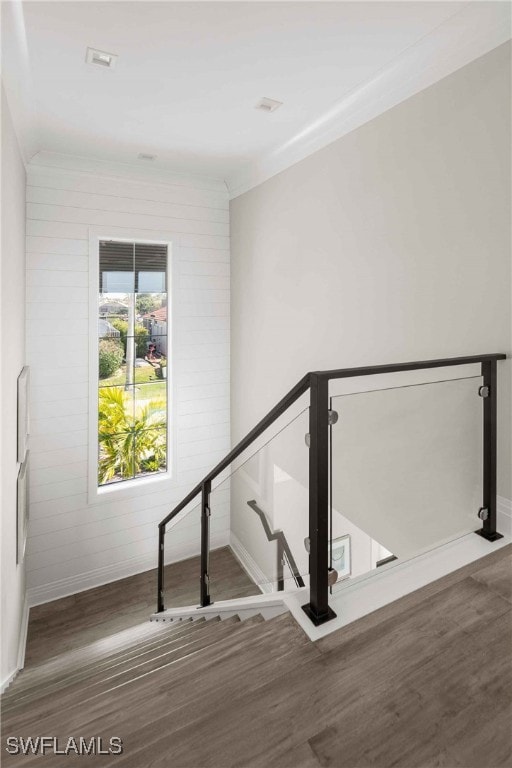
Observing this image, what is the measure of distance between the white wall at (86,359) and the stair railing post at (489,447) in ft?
6.88

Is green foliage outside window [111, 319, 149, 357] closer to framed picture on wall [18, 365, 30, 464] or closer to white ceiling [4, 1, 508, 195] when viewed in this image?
framed picture on wall [18, 365, 30, 464]

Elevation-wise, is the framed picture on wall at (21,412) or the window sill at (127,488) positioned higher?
the framed picture on wall at (21,412)

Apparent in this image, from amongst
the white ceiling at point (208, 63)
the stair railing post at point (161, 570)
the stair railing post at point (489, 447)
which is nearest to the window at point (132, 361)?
the stair railing post at point (161, 570)

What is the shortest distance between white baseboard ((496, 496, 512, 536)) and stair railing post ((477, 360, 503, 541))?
4 centimetres

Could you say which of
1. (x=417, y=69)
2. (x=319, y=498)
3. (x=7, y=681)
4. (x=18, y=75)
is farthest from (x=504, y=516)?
(x=18, y=75)

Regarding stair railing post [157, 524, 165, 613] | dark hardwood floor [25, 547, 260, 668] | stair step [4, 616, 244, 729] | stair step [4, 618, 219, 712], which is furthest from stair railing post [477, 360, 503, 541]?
stair railing post [157, 524, 165, 613]

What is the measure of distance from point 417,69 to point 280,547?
8.42ft

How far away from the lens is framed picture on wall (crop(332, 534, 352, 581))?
1.74m

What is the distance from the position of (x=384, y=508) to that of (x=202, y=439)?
3108 mm

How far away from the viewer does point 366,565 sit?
6.23ft

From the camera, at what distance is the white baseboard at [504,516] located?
206 cm

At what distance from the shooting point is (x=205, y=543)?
116 inches

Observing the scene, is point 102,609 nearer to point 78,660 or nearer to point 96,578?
point 96,578

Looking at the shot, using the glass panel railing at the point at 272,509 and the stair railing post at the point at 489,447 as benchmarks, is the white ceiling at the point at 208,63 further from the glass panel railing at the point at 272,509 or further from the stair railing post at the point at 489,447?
the glass panel railing at the point at 272,509
